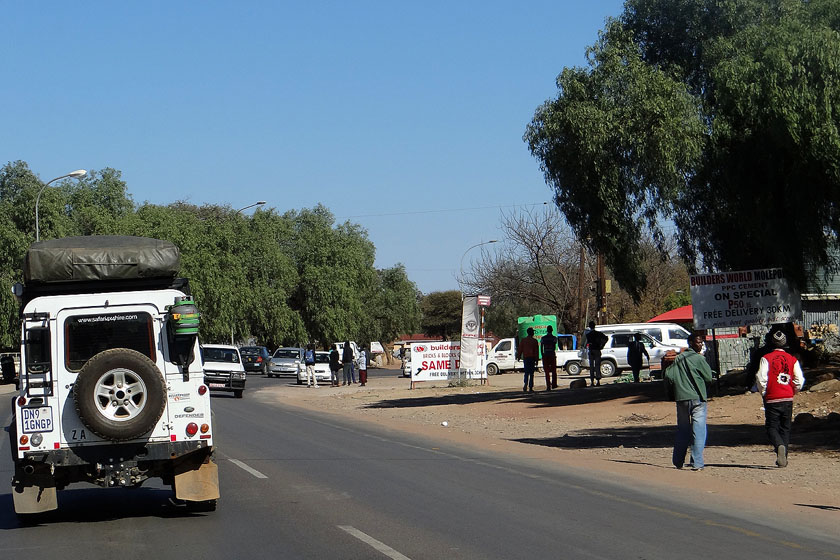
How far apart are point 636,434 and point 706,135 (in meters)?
8.27

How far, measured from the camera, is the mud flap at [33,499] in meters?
10.1

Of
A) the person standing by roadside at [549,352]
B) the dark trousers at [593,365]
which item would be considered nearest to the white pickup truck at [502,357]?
the dark trousers at [593,365]

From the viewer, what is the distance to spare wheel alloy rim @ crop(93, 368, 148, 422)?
9867mm

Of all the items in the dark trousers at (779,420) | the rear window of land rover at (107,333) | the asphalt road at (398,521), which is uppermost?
the rear window of land rover at (107,333)

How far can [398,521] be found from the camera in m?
10.1

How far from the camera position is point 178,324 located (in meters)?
9.97

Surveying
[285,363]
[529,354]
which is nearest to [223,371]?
[529,354]

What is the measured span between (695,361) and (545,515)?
4.88 meters

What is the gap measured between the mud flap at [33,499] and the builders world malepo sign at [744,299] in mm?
17599

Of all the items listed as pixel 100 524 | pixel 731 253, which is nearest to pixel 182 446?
pixel 100 524

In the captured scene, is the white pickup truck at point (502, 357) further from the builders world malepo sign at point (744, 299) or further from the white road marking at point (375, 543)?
the white road marking at point (375, 543)

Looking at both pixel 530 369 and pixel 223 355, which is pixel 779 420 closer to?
pixel 530 369

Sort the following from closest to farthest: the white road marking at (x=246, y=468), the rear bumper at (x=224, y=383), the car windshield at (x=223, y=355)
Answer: the white road marking at (x=246, y=468), the rear bumper at (x=224, y=383), the car windshield at (x=223, y=355)

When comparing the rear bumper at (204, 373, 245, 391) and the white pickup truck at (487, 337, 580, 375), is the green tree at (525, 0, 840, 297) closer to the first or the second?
the rear bumper at (204, 373, 245, 391)
